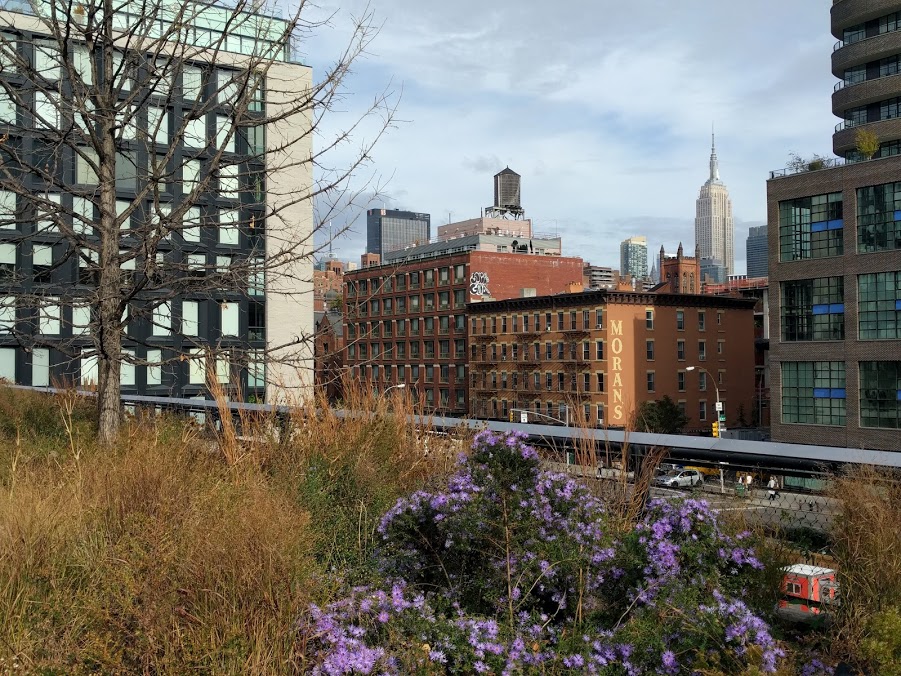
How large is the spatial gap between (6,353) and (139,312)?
44245mm

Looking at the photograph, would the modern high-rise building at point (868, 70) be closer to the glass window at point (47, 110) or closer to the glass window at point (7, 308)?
the glass window at point (47, 110)

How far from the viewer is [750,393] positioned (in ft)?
263

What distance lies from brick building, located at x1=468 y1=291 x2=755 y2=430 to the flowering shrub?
217 ft

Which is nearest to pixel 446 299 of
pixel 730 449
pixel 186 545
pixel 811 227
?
pixel 811 227

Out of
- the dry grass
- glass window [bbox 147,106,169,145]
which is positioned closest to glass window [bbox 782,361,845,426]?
glass window [bbox 147,106,169,145]

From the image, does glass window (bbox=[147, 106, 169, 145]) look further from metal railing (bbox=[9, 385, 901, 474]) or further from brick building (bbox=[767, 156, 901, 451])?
brick building (bbox=[767, 156, 901, 451])

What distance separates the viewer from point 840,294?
5322 cm

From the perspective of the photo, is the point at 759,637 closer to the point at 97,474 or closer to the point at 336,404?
the point at 97,474

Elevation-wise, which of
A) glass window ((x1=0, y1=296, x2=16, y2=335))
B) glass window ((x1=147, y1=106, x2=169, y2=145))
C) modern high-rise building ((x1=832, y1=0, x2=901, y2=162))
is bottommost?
glass window ((x1=0, y1=296, x2=16, y2=335))

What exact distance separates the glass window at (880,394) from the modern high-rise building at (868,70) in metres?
17.7

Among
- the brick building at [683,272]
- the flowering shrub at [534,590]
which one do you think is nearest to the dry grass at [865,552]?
the flowering shrub at [534,590]

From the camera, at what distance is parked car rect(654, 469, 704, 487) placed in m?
5.69

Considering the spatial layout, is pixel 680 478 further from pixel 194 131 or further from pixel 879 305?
pixel 879 305

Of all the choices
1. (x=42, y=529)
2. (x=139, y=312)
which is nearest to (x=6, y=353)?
(x=139, y=312)
